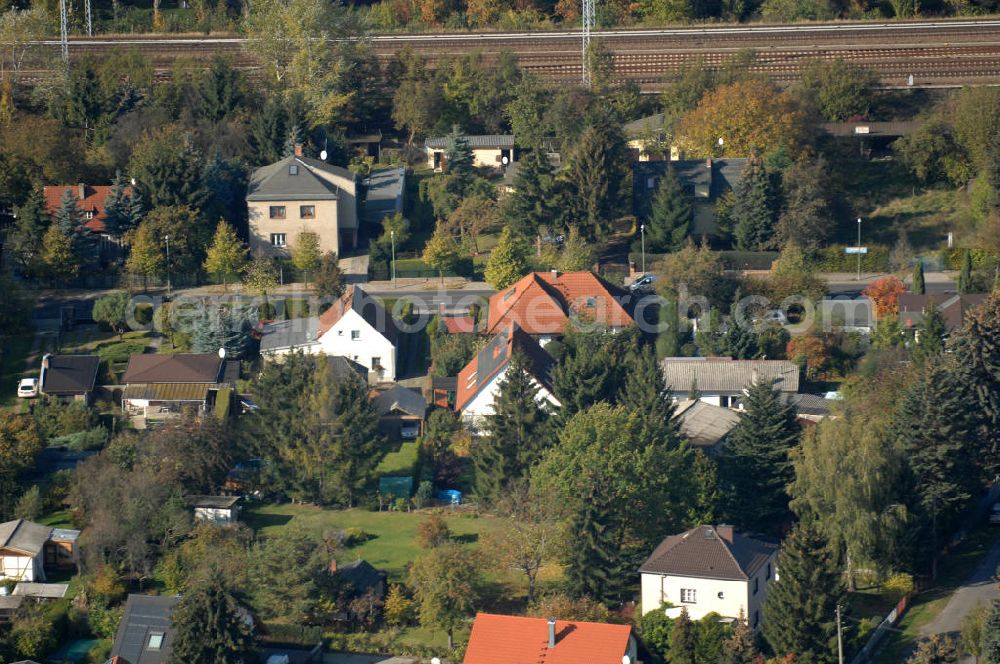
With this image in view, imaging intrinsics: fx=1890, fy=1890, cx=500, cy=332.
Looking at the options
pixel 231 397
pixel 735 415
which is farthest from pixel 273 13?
pixel 735 415

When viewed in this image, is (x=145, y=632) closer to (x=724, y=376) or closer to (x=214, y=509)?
(x=214, y=509)

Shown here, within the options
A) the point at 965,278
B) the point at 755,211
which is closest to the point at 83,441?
the point at 755,211

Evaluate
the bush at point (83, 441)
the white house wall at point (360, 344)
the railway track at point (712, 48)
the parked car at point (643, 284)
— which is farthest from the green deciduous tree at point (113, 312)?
the railway track at point (712, 48)

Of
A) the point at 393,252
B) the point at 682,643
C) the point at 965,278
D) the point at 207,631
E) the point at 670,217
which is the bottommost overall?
the point at 682,643

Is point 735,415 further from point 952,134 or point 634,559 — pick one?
point 952,134

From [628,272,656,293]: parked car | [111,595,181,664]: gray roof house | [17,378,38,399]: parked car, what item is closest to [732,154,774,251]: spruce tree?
[628,272,656,293]: parked car

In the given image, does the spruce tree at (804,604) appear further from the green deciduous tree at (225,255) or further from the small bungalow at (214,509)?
the green deciduous tree at (225,255)

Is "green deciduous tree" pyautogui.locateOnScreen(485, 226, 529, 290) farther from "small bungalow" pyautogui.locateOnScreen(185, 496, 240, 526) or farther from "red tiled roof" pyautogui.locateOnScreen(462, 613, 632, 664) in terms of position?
"red tiled roof" pyautogui.locateOnScreen(462, 613, 632, 664)
